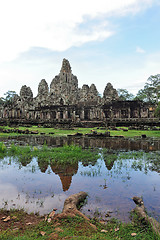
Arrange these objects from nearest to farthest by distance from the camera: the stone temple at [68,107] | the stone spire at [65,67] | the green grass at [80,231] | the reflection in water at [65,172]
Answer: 1. the green grass at [80,231]
2. the reflection in water at [65,172]
3. the stone temple at [68,107]
4. the stone spire at [65,67]

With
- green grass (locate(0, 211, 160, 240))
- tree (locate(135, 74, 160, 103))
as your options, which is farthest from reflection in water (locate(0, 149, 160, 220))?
tree (locate(135, 74, 160, 103))

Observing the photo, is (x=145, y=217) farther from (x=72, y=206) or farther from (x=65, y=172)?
(x=65, y=172)

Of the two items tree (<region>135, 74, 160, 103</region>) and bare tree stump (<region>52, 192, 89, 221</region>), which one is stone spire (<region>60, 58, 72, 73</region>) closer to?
tree (<region>135, 74, 160, 103</region>)

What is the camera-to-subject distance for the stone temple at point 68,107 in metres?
36.3

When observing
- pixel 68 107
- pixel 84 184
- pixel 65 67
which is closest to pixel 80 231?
pixel 84 184

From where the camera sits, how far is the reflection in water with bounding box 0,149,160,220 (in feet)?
12.4

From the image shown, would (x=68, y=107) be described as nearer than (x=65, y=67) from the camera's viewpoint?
Yes

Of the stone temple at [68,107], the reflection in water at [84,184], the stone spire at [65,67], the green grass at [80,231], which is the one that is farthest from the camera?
the stone spire at [65,67]

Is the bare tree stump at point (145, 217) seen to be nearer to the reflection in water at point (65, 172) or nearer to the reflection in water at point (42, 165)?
the reflection in water at point (65, 172)

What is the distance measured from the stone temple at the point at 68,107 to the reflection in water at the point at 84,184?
23.6m


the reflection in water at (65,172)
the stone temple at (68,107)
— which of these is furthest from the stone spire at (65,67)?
the reflection in water at (65,172)

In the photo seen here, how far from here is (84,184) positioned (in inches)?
196

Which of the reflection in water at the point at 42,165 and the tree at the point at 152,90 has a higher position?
the tree at the point at 152,90

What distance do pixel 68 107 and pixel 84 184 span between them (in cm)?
3681
